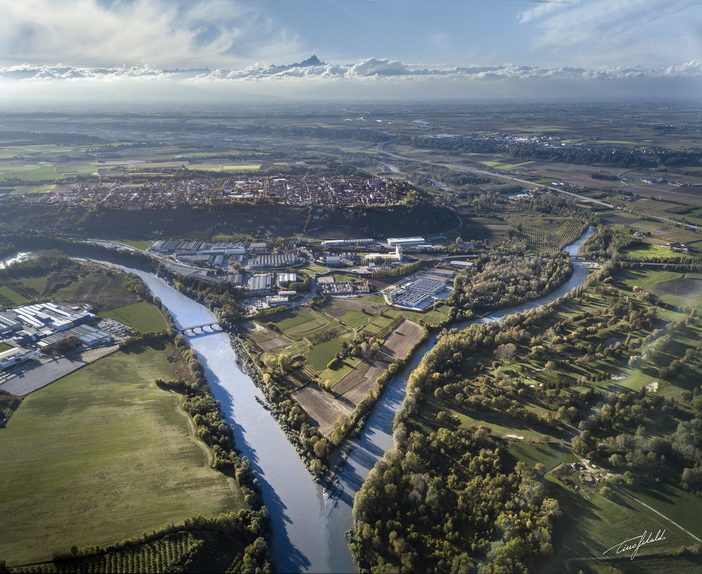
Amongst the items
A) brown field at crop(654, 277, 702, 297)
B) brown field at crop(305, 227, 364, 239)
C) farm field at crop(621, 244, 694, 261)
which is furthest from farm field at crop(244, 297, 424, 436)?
farm field at crop(621, 244, 694, 261)

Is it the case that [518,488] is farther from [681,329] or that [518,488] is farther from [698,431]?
[681,329]

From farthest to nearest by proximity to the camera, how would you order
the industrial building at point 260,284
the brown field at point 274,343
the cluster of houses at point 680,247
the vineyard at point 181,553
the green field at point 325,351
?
1. the cluster of houses at point 680,247
2. the industrial building at point 260,284
3. the brown field at point 274,343
4. the green field at point 325,351
5. the vineyard at point 181,553

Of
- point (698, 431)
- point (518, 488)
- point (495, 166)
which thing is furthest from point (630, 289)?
point (495, 166)

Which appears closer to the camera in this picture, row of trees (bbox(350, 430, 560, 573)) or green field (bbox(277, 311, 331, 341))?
row of trees (bbox(350, 430, 560, 573))

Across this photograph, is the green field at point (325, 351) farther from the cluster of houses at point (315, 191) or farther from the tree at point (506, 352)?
the cluster of houses at point (315, 191)

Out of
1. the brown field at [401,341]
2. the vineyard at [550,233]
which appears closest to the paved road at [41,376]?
the brown field at [401,341]

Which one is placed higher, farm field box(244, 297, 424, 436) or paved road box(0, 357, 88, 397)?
paved road box(0, 357, 88, 397)

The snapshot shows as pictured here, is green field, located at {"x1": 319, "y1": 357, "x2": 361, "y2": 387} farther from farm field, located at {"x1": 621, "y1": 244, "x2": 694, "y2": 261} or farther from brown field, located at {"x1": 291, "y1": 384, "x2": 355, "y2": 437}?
farm field, located at {"x1": 621, "y1": 244, "x2": 694, "y2": 261}
